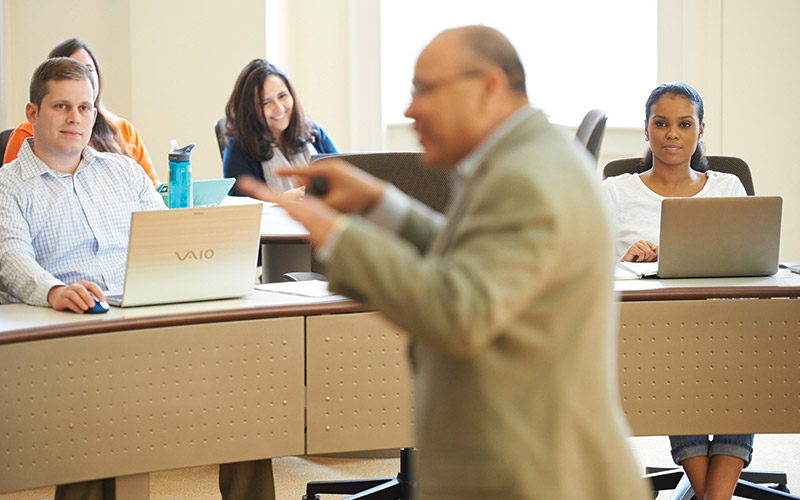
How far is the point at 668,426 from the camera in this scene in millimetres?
2189

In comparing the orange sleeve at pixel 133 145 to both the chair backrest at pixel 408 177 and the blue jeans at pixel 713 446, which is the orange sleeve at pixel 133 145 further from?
the blue jeans at pixel 713 446

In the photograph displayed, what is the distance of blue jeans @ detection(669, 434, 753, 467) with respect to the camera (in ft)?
7.89

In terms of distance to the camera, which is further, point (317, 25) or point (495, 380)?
point (317, 25)

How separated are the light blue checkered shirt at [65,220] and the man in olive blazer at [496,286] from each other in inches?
52.7

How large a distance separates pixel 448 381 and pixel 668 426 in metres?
1.25

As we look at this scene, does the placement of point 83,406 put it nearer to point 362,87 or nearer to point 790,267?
point 790,267

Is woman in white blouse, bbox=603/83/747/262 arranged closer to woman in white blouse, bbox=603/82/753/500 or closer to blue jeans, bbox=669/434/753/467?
woman in white blouse, bbox=603/82/753/500

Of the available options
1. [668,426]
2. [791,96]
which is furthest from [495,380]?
[791,96]

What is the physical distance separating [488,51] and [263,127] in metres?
3.08

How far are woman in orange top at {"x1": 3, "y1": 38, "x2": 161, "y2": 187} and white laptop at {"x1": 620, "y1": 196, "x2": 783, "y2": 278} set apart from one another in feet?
6.22

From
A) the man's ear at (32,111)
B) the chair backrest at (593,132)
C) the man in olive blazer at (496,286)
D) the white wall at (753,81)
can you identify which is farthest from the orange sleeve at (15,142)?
the white wall at (753,81)

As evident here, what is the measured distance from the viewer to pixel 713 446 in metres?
2.43

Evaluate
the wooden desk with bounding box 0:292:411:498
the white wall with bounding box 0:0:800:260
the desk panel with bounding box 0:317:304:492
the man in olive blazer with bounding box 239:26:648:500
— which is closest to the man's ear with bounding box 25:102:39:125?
the wooden desk with bounding box 0:292:411:498

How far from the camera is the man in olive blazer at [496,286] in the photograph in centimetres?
100
